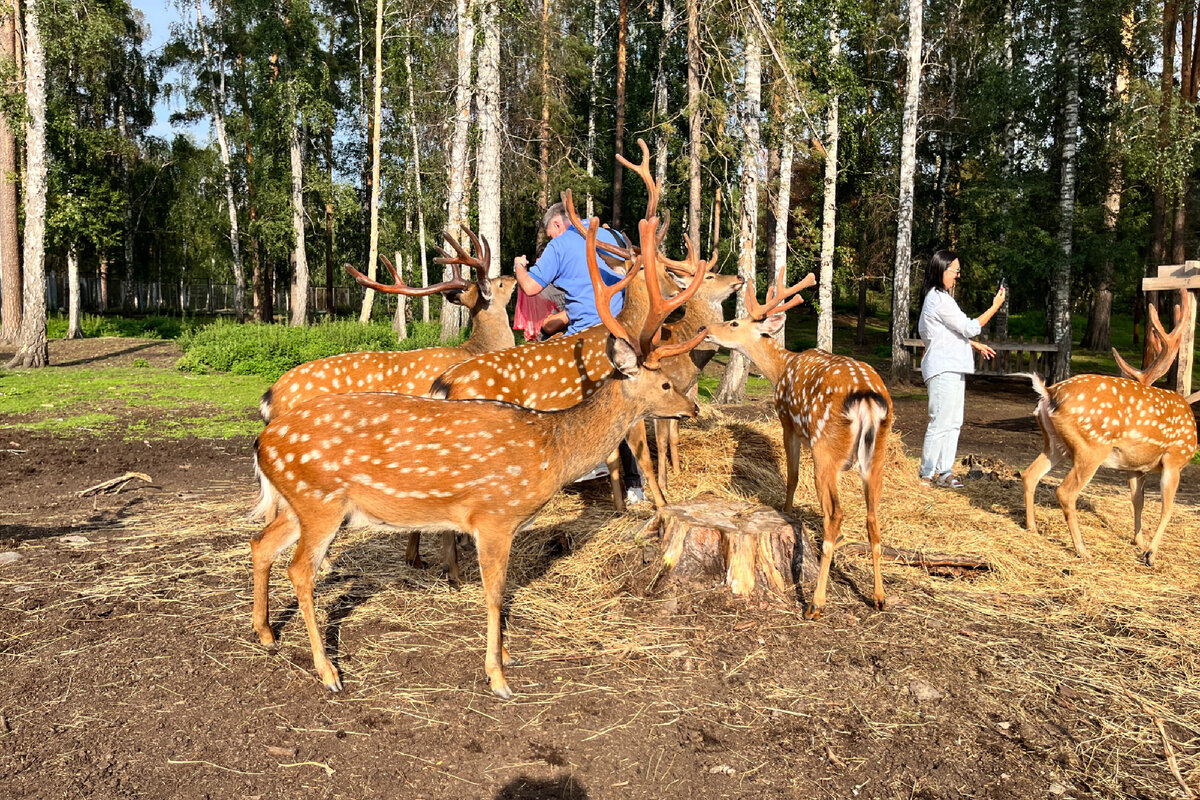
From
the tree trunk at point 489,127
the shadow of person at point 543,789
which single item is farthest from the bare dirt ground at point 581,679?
the tree trunk at point 489,127

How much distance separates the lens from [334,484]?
13.0 feet

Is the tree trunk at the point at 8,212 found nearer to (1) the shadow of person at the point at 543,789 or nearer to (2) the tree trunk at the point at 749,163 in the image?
(2) the tree trunk at the point at 749,163

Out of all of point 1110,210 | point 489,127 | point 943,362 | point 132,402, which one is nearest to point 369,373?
point 943,362

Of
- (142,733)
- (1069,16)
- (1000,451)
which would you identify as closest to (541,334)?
(142,733)

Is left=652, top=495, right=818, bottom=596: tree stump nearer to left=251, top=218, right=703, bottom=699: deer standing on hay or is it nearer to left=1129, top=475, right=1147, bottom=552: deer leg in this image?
left=251, top=218, right=703, bottom=699: deer standing on hay

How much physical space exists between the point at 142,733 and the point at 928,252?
27925 millimetres

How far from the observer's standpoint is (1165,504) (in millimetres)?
6066

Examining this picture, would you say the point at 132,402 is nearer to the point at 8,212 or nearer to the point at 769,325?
the point at 8,212

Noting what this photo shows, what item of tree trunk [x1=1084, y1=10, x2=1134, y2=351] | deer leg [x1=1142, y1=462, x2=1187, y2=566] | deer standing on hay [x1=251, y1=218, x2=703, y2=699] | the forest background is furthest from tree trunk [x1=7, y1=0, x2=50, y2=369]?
tree trunk [x1=1084, y1=10, x2=1134, y2=351]

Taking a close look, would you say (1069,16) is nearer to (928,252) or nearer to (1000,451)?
(928,252)

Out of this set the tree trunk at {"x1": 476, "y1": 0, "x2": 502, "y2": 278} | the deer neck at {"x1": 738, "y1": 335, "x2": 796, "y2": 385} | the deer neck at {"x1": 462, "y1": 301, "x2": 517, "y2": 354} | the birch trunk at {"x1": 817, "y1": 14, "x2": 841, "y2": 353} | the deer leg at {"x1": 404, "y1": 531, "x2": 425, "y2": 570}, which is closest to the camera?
the deer leg at {"x1": 404, "y1": 531, "x2": 425, "y2": 570}

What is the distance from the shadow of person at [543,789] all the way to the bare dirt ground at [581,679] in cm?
1

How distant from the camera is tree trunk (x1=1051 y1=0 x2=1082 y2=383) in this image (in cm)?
1833

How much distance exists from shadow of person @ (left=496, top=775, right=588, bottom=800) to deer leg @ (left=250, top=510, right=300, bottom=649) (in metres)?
1.74
